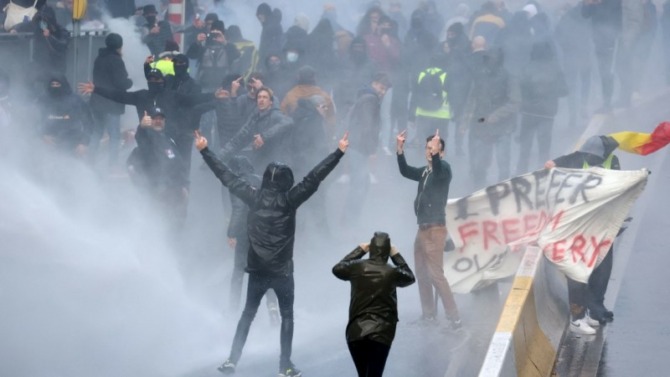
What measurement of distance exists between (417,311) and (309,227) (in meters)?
3.12

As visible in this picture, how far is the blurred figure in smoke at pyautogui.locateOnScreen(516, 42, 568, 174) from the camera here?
17969mm

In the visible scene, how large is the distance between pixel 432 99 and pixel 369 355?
9769mm

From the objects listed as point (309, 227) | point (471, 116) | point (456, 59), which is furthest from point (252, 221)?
point (456, 59)

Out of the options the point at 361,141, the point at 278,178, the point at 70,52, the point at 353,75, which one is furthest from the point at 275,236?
the point at 70,52

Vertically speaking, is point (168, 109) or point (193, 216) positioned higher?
point (168, 109)

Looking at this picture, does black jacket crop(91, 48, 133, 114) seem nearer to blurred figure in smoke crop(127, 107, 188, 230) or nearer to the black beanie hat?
the black beanie hat

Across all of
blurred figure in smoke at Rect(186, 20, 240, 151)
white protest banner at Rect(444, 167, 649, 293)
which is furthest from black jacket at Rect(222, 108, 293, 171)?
blurred figure in smoke at Rect(186, 20, 240, 151)

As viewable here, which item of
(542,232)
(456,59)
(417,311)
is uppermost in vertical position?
(456,59)

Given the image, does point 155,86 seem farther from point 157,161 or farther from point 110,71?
point 110,71

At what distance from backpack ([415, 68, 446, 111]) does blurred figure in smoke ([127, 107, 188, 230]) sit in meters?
4.65

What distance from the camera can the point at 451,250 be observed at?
12.4 metres

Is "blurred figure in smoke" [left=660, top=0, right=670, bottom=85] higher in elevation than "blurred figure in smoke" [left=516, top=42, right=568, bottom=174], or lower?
higher

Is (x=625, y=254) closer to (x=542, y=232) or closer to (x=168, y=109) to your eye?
(x=542, y=232)

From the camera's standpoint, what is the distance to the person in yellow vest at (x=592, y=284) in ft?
39.0
